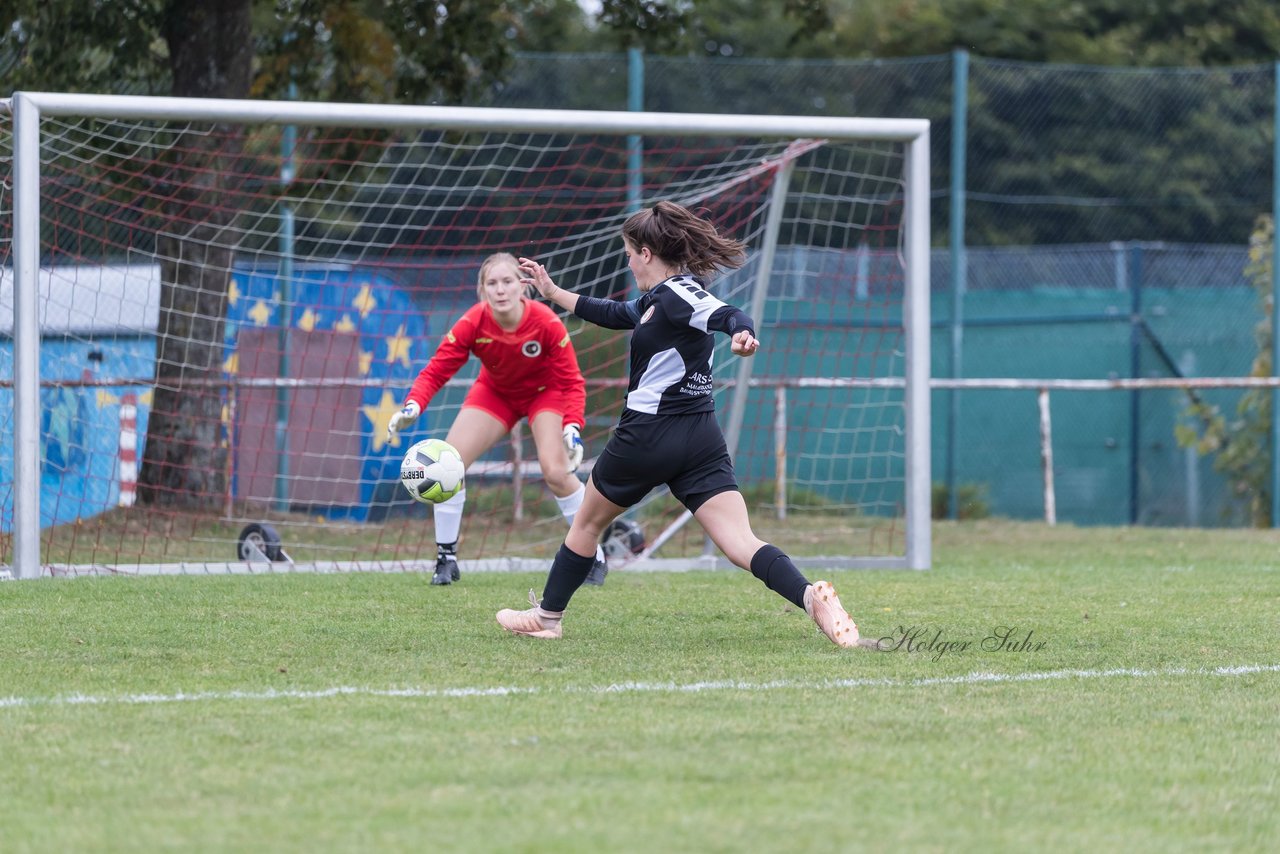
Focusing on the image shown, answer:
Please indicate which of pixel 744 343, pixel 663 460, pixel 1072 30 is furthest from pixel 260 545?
pixel 1072 30

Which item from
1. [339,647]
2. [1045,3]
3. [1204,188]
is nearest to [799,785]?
[339,647]

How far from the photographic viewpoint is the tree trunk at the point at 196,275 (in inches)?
452

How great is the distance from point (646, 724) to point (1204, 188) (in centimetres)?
1883

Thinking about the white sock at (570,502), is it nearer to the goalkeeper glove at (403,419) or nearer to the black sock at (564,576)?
the goalkeeper glove at (403,419)

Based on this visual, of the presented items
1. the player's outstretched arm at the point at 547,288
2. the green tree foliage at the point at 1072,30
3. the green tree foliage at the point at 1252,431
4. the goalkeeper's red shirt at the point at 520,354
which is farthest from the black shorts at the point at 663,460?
the green tree foliage at the point at 1072,30

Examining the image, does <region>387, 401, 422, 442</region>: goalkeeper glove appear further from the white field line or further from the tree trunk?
the tree trunk

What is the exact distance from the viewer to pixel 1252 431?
1467 centimetres

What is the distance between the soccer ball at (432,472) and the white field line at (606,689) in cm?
255

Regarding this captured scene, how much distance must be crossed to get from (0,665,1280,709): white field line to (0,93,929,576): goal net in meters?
3.45

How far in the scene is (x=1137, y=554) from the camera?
10633 millimetres

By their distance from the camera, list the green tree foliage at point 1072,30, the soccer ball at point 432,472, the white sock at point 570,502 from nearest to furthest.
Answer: the soccer ball at point 432,472
the white sock at point 570,502
the green tree foliage at point 1072,30

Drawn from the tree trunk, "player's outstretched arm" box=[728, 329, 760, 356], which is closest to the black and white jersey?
"player's outstretched arm" box=[728, 329, 760, 356]

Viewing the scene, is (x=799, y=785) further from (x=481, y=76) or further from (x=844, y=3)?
(x=844, y=3)

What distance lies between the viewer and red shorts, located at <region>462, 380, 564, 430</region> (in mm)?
8281
